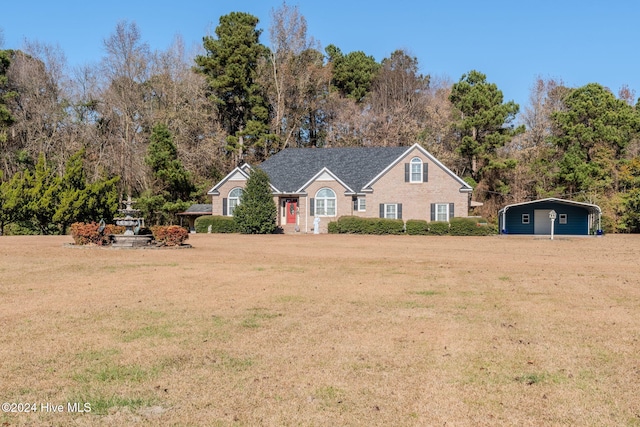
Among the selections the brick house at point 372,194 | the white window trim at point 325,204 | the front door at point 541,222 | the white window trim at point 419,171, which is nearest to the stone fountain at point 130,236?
the brick house at point 372,194

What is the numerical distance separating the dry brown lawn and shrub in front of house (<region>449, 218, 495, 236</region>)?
22830 mm

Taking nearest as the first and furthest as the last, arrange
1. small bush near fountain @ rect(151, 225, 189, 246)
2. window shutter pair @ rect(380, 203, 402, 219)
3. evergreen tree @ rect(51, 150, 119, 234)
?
small bush near fountain @ rect(151, 225, 189, 246), evergreen tree @ rect(51, 150, 119, 234), window shutter pair @ rect(380, 203, 402, 219)

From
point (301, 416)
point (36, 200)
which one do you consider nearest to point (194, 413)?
point (301, 416)

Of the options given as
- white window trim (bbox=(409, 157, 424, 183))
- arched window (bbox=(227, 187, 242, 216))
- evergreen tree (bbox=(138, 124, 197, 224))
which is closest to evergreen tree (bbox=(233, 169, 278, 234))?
arched window (bbox=(227, 187, 242, 216))

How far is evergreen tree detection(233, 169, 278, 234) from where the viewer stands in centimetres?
3612

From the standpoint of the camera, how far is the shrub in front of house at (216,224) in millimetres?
37438

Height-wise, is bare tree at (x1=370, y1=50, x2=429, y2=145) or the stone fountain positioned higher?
bare tree at (x1=370, y1=50, x2=429, y2=145)

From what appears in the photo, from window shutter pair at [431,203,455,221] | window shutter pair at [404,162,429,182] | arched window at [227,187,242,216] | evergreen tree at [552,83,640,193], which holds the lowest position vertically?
window shutter pair at [431,203,455,221]

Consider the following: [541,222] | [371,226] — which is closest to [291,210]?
[371,226]

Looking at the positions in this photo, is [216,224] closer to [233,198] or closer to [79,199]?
[233,198]

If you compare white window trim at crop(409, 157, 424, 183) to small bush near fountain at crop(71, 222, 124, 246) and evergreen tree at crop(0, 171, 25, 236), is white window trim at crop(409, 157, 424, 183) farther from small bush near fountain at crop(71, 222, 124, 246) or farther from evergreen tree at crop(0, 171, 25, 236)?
evergreen tree at crop(0, 171, 25, 236)

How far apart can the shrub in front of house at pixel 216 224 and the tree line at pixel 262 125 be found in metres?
5.39

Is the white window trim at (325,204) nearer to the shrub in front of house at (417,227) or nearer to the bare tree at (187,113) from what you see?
the shrub in front of house at (417,227)

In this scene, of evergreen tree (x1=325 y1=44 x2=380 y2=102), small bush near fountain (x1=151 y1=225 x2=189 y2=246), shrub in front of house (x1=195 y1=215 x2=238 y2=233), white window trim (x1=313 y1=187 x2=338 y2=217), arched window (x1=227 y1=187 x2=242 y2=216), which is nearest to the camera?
small bush near fountain (x1=151 y1=225 x2=189 y2=246)
